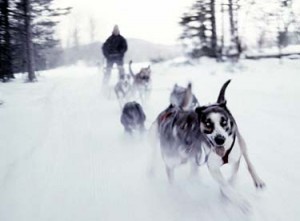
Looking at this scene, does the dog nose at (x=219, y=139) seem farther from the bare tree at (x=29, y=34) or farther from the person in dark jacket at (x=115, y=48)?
the bare tree at (x=29, y=34)

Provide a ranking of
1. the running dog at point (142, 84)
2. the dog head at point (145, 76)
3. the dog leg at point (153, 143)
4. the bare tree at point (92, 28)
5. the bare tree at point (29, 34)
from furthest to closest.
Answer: the bare tree at point (92, 28) < the bare tree at point (29, 34) < the dog head at point (145, 76) < the running dog at point (142, 84) < the dog leg at point (153, 143)

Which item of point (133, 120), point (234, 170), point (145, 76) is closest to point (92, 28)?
point (145, 76)

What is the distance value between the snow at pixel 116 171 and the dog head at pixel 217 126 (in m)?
0.53

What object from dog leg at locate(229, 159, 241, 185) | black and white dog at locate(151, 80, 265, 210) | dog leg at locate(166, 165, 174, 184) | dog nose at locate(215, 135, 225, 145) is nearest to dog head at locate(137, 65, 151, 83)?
black and white dog at locate(151, 80, 265, 210)

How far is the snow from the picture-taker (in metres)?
2.98

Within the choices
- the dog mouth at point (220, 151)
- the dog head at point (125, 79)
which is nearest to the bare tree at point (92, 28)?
the dog head at point (125, 79)

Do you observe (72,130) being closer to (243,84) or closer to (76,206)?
(76,206)

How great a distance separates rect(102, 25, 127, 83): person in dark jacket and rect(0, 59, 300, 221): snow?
127 inches

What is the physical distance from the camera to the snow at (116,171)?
2979 millimetres

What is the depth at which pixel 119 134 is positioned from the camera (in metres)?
5.88

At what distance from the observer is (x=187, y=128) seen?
10.0ft

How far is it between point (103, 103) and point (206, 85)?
367 centimetres

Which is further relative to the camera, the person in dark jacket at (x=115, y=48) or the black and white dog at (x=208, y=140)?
the person in dark jacket at (x=115, y=48)

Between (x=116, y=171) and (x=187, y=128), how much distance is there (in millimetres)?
1306
